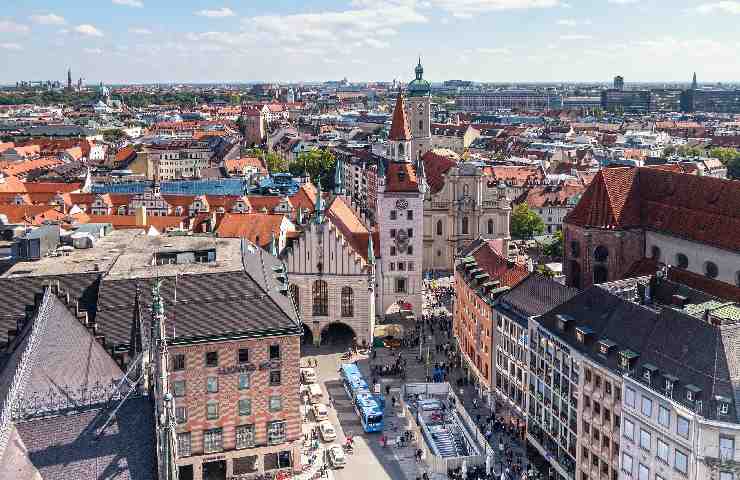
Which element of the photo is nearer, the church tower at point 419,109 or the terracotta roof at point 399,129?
the terracotta roof at point 399,129

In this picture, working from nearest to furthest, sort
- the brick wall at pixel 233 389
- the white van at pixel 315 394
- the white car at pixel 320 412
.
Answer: the brick wall at pixel 233 389 < the white car at pixel 320 412 < the white van at pixel 315 394

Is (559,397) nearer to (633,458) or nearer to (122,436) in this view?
(633,458)

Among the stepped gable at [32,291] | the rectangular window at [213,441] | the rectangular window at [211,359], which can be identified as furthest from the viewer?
the rectangular window at [213,441]

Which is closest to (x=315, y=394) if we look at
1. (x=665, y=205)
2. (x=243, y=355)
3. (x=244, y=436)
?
(x=244, y=436)

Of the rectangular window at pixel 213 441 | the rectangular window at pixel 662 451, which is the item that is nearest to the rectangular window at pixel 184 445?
the rectangular window at pixel 213 441

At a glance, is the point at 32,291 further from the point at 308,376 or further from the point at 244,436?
the point at 308,376

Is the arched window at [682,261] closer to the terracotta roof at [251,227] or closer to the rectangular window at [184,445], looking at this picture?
the terracotta roof at [251,227]

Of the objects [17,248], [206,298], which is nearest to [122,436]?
[206,298]
